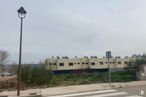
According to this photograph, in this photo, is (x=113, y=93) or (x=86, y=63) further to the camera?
(x=86, y=63)

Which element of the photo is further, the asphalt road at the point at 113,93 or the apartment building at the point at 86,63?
the apartment building at the point at 86,63

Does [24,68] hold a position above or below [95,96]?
above

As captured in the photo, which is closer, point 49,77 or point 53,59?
point 49,77

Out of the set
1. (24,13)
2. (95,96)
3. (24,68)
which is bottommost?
(95,96)

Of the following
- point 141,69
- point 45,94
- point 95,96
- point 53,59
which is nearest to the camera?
point 95,96

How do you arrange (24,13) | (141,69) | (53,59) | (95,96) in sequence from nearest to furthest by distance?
1. (95,96)
2. (24,13)
3. (141,69)
4. (53,59)

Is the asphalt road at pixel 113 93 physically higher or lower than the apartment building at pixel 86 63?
lower

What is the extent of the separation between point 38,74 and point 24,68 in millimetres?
1309

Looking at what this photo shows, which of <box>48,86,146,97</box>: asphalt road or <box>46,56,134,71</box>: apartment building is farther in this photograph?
<box>46,56,134,71</box>: apartment building

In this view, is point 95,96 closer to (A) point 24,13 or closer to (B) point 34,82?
(A) point 24,13

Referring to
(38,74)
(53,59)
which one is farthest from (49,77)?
(53,59)

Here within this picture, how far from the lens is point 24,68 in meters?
24.3

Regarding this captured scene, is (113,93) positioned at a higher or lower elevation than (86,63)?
lower

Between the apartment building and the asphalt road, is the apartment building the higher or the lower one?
the higher one
